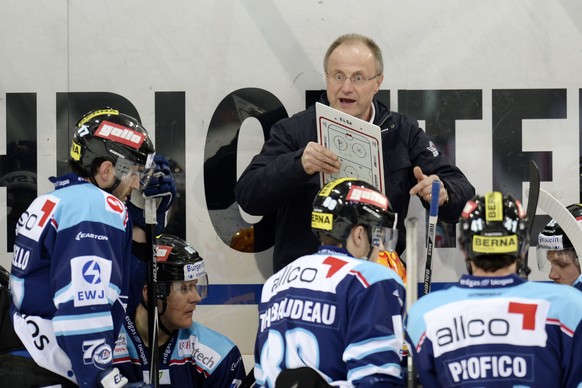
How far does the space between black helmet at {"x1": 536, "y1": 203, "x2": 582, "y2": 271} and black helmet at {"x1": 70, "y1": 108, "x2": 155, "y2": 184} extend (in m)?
1.96

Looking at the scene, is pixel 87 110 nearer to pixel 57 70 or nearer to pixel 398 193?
pixel 57 70

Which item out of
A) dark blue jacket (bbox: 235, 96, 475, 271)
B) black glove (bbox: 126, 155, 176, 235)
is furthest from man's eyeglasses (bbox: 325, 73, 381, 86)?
black glove (bbox: 126, 155, 176, 235)

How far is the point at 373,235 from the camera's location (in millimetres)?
3775

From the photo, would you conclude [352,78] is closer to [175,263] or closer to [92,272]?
[175,263]

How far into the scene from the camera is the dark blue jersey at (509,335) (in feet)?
10.4

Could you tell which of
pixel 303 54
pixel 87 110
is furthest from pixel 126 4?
pixel 303 54

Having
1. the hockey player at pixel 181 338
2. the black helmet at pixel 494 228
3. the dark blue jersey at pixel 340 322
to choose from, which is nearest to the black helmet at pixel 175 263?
the hockey player at pixel 181 338

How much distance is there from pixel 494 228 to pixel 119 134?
164 centimetres

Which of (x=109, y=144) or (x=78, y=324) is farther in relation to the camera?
(x=109, y=144)

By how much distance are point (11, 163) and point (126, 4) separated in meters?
0.99

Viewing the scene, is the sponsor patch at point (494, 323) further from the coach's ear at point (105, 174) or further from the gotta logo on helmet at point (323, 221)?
the coach's ear at point (105, 174)

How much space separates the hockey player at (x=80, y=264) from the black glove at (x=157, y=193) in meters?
0.53

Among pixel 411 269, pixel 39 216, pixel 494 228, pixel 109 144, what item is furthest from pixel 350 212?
pixel 39 216

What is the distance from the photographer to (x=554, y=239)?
5.04m
